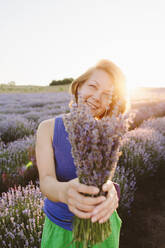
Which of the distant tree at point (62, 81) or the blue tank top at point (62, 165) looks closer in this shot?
the blue tank top at point (62, 165)

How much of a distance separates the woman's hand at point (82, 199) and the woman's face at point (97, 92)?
0.57 m

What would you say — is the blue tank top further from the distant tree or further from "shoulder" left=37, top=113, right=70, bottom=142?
the distant tree

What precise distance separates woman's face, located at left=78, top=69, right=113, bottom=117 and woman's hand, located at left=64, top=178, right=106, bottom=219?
0.57m

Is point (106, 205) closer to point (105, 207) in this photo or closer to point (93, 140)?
point (105, 207)

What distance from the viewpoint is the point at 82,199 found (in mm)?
915

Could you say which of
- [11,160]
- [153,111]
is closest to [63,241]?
[11,160]

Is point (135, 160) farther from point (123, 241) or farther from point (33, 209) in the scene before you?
point (33, 209)

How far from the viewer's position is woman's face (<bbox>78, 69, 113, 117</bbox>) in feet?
4.52

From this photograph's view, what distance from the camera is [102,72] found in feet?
5.13

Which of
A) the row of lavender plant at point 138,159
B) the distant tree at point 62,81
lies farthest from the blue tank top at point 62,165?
the distant tree at point 62,81

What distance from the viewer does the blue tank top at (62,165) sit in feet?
4.43

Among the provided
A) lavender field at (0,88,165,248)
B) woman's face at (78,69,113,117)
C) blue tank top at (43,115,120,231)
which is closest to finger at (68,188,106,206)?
lavender field at (0,88,165,248)

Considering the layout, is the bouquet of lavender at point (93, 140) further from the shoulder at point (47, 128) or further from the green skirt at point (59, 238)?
the green skirt at point (59, 238)

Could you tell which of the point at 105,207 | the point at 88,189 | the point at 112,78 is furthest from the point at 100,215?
the point at 112,78
